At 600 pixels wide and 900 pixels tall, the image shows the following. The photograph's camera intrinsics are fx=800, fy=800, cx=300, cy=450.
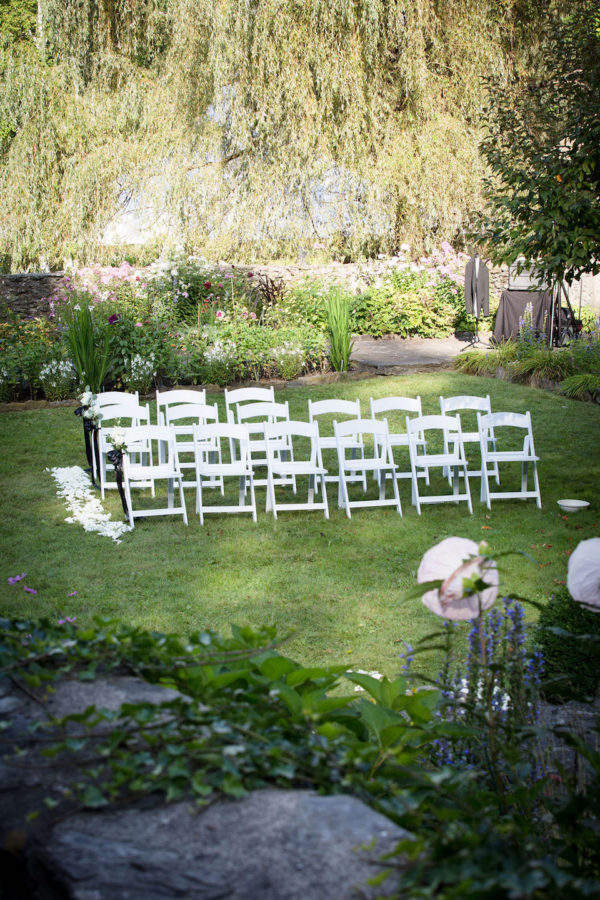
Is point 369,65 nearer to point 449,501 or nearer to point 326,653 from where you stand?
point 449,501

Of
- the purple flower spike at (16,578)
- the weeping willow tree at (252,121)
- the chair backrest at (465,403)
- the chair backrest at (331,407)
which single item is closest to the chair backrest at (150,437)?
the chair backrest at (331,407)

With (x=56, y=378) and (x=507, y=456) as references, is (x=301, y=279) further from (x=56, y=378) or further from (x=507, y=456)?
(x=507, y=456)

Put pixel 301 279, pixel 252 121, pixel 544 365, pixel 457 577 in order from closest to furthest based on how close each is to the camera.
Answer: pixel 457 577, pixel 544 365, pixel 301 279, pixel 252 121

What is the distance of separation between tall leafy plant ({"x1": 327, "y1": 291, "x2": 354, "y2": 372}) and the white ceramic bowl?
6176 millimetres

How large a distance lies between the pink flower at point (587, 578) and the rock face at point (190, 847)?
74 cm

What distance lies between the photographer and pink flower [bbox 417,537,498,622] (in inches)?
69.0

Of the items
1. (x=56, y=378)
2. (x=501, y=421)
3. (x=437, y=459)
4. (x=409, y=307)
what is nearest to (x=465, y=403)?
(x=501, y=421)

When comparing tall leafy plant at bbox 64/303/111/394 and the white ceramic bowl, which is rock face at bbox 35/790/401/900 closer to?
the white ceramic bowl

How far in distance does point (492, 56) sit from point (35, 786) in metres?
19.5

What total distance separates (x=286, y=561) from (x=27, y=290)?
34.0ft

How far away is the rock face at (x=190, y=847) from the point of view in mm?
1214

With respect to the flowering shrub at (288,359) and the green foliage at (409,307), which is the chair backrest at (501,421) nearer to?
the flowering shrub at (288,359)

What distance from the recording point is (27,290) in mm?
14328

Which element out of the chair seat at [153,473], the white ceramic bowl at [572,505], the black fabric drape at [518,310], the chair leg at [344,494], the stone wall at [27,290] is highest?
the stone wall at [27,290]
